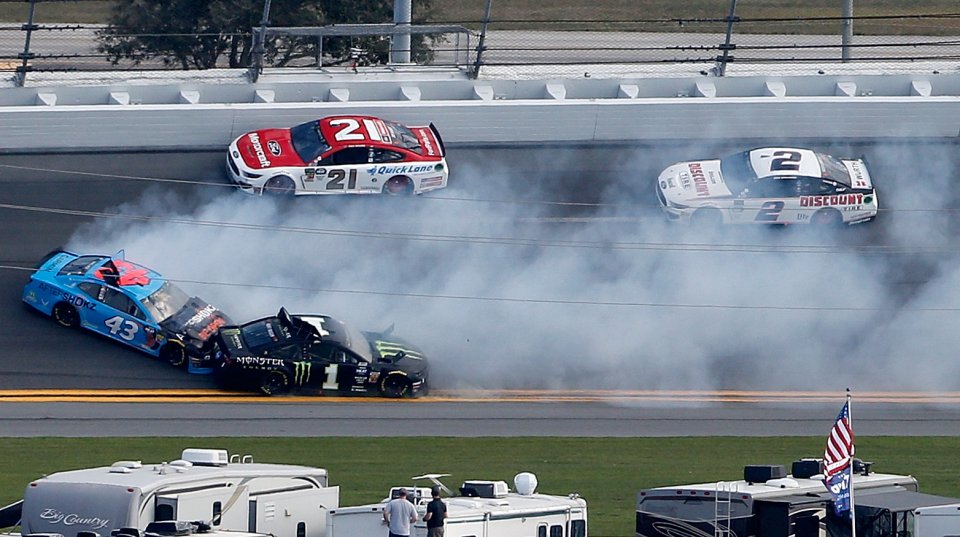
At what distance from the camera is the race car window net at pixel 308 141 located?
1175 inches

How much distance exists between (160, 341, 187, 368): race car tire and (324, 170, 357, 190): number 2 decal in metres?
5.47

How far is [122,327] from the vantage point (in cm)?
2573

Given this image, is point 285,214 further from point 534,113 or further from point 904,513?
point 904,513

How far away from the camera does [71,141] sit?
31.6 meters

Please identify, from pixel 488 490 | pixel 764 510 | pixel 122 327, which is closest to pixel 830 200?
pixel 122 327

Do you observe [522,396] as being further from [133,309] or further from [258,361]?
[133,309]

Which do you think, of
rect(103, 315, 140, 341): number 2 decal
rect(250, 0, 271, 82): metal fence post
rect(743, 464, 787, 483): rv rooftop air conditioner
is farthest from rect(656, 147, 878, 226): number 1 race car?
rect(743, 464, 787, 483): rv rooftop air conditioner

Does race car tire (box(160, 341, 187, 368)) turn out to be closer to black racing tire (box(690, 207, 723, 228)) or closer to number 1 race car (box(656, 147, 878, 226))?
number 1 race car (box(656, 147, 878, 226))

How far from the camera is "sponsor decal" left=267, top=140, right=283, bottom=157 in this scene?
98.6 feet

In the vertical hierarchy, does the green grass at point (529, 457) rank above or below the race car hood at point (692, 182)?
below

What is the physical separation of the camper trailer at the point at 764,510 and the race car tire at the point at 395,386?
976 centimetres

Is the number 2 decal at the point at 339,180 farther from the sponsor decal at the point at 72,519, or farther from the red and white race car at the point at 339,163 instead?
the sponsor decal at the point at 72,519

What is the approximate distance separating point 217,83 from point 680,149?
32.1 feet

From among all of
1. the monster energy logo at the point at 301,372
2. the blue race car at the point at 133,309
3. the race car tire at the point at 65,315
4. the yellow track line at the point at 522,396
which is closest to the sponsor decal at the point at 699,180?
the yellow track line at the point at 522,396
